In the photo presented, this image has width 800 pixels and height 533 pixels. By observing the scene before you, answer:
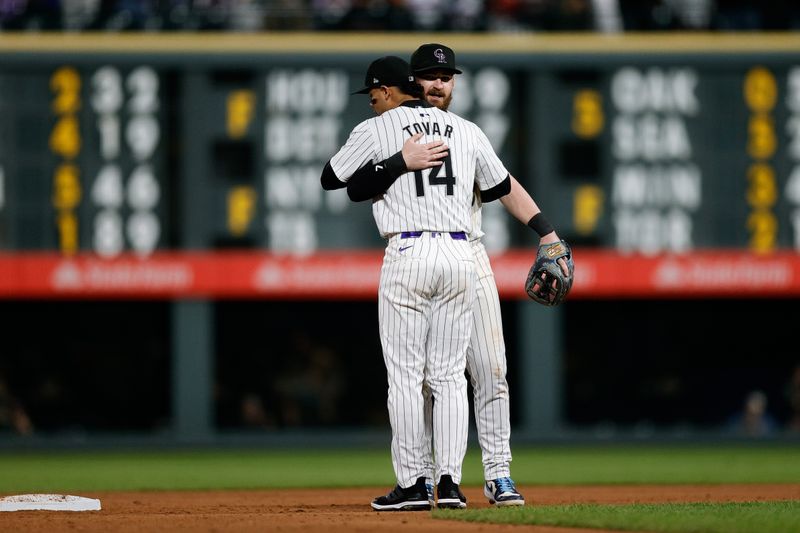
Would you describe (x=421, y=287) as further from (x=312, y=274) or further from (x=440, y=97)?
(x=312, y=274)

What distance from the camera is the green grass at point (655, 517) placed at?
5716 mm

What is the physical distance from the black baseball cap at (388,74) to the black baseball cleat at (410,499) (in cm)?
169

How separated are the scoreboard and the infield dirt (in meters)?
6.67

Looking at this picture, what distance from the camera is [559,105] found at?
16.7 m

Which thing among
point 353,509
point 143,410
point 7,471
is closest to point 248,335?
point 143,410

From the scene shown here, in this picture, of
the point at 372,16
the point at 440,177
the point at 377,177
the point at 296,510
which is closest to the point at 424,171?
the point at 440,177

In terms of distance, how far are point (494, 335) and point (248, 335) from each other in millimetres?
12823

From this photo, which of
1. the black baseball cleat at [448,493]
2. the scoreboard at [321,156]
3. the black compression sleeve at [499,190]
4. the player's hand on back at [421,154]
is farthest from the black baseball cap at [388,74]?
the scoreboard at [321,156]

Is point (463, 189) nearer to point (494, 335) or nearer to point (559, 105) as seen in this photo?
point (494, 335)

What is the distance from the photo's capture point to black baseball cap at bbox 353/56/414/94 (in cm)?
662

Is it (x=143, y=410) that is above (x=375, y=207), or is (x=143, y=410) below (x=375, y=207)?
below

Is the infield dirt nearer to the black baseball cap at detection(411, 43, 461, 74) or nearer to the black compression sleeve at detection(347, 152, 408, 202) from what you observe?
the black compression sleeve at detection(347, 152, 408, 202)

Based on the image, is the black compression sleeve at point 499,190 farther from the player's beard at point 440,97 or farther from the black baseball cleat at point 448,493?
the black baseball cleat at point 448,493

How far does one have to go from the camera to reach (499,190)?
6.75 m
